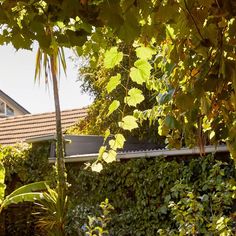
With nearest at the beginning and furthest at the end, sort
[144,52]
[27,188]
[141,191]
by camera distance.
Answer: [144,52] → [141,191] → [27,188]

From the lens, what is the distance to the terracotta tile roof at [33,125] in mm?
16344

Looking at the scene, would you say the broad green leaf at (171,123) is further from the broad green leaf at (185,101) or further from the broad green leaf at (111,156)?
the broad green leaf at (111,156)

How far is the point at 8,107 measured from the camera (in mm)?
25812

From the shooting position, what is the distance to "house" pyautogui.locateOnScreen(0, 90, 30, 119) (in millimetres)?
25453

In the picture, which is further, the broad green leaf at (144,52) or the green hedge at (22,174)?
the green hedge at (22,174)

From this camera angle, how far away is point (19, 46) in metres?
1.45

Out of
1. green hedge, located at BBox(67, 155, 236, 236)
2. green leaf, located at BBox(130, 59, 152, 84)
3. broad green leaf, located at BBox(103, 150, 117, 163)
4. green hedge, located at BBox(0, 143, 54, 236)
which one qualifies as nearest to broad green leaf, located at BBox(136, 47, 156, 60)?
green leaf, located at BBox(130, 59, 152, 84)

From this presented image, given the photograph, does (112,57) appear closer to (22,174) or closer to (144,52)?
(144,52)

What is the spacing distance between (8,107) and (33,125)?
895cm

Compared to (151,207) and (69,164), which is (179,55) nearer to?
(151,207)

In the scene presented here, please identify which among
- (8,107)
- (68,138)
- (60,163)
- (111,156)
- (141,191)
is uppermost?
(8,107)

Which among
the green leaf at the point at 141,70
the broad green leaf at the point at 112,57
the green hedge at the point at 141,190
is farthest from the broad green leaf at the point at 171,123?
the green hedge at the point at 141,190

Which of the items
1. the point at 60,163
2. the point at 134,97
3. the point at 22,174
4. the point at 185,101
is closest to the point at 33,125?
the point at 22,174

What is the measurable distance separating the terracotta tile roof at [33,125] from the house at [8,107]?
6988 millimetres
